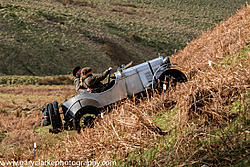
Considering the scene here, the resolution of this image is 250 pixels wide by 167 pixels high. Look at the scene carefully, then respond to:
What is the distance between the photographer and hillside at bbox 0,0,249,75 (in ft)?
132

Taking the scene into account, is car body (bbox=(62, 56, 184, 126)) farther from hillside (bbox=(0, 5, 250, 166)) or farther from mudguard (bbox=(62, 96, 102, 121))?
hillside (bbox=(0, 5, 250, 166))

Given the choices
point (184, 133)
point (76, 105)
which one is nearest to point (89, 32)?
point (76, 105)

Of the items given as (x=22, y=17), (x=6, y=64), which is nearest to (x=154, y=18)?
(x=22, y=17)

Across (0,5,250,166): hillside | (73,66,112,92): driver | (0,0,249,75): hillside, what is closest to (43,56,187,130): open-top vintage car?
(73,66,112,92): driver

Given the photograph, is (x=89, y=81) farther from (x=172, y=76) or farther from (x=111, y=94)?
(x=172, y=76)

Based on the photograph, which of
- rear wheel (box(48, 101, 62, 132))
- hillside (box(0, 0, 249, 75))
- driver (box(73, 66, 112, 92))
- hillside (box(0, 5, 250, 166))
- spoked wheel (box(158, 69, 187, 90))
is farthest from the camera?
hillside (box(0, 0, 249, 75))

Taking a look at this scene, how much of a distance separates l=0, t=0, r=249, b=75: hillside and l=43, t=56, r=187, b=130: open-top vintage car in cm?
2861

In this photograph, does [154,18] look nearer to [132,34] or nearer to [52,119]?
[132,34]

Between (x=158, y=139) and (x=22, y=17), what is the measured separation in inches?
1924

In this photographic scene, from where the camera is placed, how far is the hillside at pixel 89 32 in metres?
40.2

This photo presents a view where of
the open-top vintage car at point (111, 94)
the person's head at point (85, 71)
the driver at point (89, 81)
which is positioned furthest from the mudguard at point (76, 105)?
the person's head at point (85, 71)

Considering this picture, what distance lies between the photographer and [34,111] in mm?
15805

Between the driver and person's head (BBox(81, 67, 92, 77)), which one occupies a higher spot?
person's head (BBox(81, 67, 92, 77))

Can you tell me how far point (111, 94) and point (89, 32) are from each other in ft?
144
